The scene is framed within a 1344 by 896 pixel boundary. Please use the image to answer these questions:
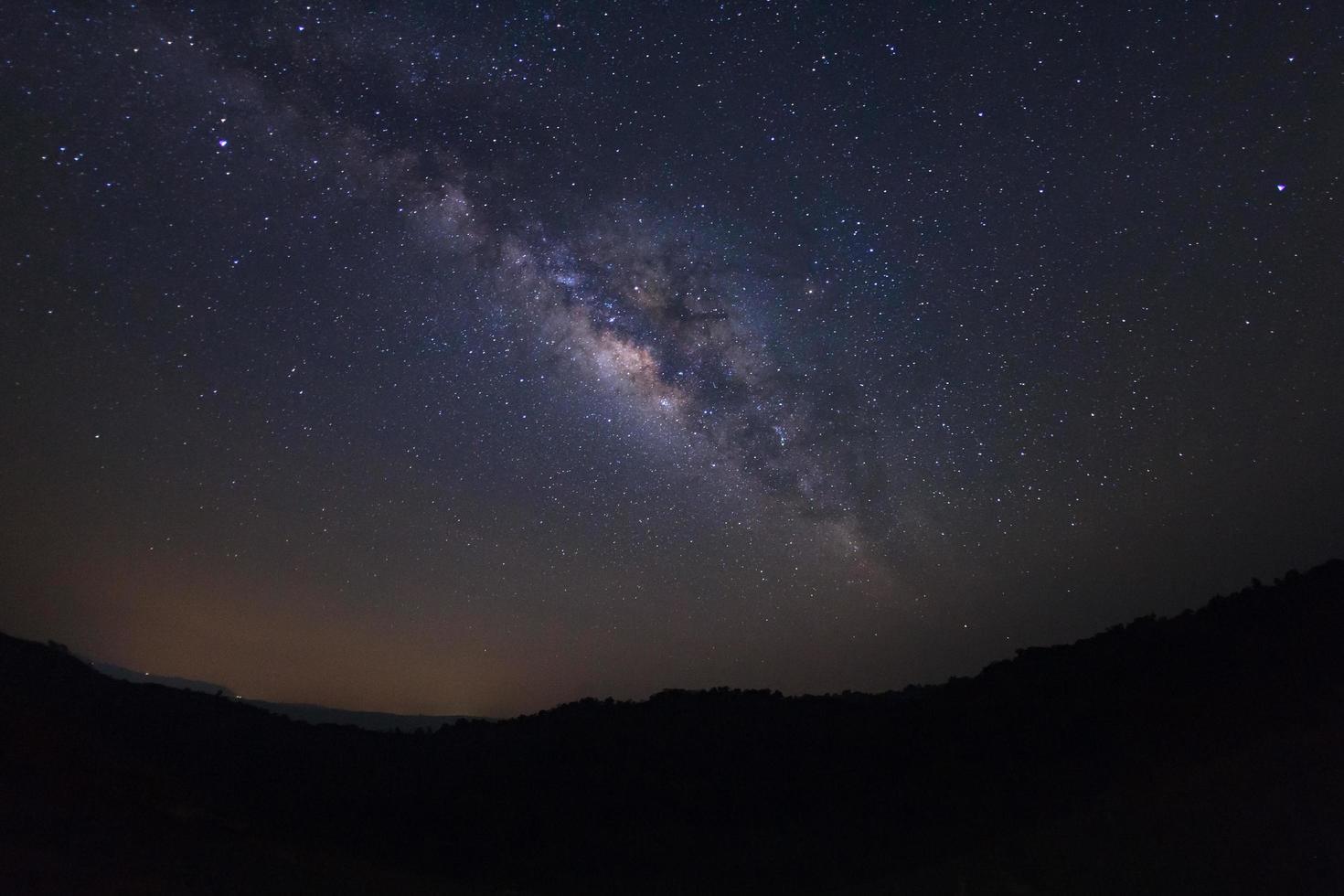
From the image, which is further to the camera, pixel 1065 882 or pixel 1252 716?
pixel 1252 716

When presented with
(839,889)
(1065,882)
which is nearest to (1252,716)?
(1065,882)

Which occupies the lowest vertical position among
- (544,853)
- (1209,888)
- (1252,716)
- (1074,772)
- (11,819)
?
(544,853)

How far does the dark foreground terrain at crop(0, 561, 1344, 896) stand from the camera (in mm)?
8742

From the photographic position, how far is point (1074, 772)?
1091 cm

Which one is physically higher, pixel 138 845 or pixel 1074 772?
pixel 1074 772

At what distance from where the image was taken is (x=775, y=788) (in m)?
13.4

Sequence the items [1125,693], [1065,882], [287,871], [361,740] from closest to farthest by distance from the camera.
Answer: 1. [1065,882]
2. [287,871]
3. [1125,693]
4. [361,740]

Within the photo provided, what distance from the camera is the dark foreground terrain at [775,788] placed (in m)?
8.74

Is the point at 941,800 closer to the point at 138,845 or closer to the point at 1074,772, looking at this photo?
the point at 1074,772

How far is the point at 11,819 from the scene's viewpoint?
8.80 metres

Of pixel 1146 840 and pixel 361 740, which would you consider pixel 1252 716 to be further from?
pixel 361 740

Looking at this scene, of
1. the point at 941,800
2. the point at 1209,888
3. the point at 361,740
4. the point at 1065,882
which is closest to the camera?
the point at 1209,888

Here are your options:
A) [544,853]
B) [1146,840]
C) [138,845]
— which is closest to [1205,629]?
[1146,840]

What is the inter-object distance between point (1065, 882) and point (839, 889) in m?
2.77
